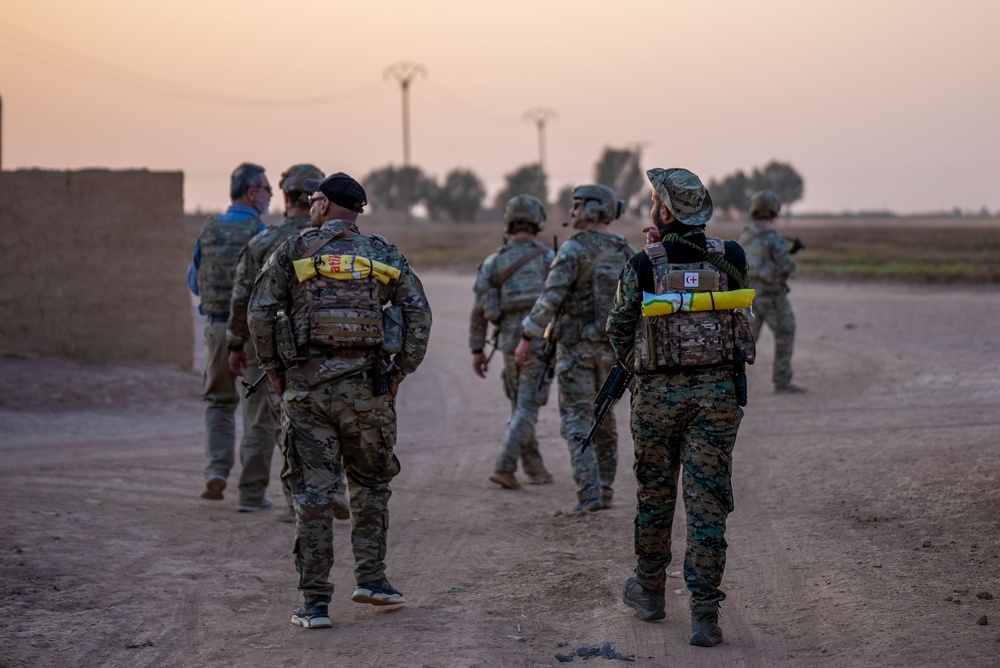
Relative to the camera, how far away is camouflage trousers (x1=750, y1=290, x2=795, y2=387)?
44.5 ft

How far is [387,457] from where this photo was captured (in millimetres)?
5848

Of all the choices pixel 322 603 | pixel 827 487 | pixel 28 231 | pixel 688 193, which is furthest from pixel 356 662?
pixel 28 231

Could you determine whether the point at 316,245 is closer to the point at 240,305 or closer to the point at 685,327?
the point at 240,305

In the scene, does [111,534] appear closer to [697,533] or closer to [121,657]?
[121,657]

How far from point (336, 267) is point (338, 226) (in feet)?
0.81

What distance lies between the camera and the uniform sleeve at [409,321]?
5871 mm

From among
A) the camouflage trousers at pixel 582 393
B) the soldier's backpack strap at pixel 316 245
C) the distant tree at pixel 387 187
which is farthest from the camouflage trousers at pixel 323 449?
the distant tree at pixel 387 187

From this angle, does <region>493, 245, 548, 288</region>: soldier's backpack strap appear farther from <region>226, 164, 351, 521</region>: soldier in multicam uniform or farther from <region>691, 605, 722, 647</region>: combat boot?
<region>691, 605, 722, 647</region>: combat boot

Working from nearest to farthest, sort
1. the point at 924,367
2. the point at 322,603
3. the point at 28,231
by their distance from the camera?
the point at 322,603
the point at 28,231
the point at 924,367

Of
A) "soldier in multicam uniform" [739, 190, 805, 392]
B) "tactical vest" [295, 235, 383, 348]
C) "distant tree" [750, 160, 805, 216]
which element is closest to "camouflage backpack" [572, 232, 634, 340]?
"tactical vest" [295, 235, 383, 348]

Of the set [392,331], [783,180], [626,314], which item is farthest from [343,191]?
[783,180]

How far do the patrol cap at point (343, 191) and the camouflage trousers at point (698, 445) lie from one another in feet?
5.35

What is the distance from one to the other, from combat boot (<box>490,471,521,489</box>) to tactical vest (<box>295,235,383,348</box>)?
11.6 feet

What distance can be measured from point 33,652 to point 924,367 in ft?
39.2
